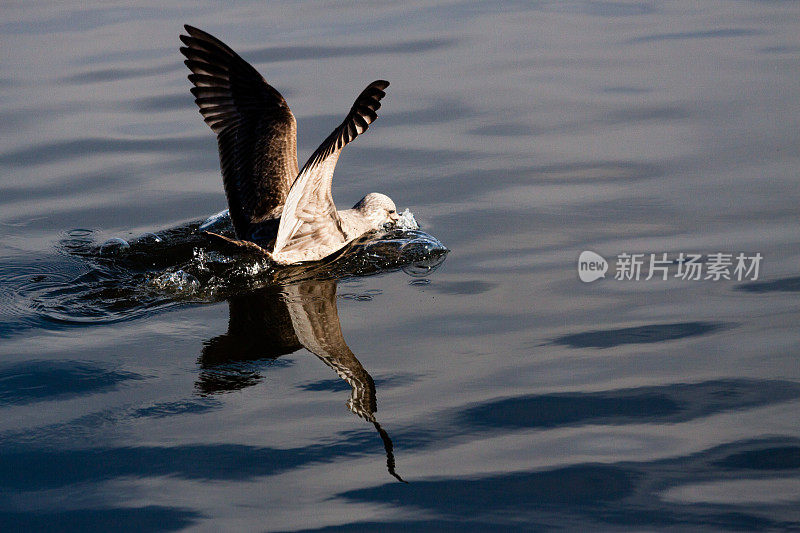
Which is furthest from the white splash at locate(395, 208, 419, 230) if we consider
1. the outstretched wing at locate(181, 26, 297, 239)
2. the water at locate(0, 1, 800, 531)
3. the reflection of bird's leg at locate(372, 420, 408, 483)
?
the reflection of bird's leg at locate(372, 420, 408, 483)

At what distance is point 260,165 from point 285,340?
8.33 ft

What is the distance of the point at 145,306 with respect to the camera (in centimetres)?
633

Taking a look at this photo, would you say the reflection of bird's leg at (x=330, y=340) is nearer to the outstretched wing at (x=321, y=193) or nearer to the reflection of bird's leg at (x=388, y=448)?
the reflection of bird's leg at (x=388, y=448)

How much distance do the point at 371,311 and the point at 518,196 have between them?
8.21 feet

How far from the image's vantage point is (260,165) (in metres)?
7.88

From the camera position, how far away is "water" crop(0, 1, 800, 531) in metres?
4.16

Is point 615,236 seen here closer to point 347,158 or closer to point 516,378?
point 516,378

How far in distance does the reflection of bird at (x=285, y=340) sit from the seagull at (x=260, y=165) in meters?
0.92

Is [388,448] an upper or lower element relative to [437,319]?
lower

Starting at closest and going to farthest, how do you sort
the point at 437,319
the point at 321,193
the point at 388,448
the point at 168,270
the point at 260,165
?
the point at 388,448
the point at 437,319
the point at 168,270
the point at 321,193
the point at 260,165

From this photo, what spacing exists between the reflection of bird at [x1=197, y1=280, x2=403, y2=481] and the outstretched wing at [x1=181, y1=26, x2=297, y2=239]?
1284mm

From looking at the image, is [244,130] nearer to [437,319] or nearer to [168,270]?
[168,270]

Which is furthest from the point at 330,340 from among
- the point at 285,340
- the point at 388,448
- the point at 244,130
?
the point at 244,130

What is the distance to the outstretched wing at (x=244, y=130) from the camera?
7.80 metres
